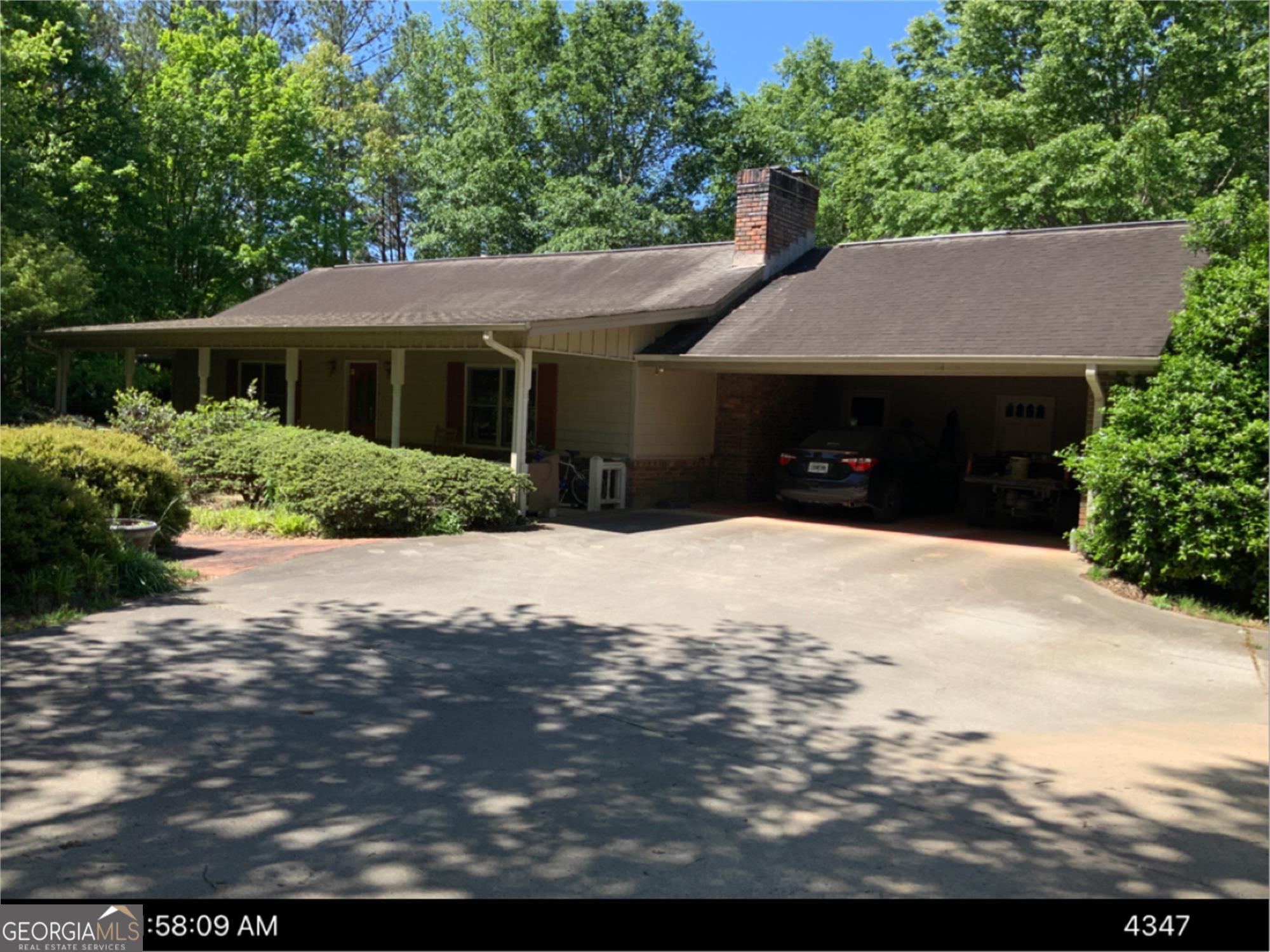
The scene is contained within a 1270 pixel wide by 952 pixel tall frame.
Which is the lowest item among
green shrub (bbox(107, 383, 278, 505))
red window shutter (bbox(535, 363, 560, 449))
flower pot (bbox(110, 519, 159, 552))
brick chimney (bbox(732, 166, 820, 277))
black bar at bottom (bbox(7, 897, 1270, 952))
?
black bar at bottom (bbox(7, 897, 1270, 952))

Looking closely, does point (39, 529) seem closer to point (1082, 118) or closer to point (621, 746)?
point (621, 746)

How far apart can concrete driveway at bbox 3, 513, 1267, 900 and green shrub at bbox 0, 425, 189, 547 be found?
169 centimetres

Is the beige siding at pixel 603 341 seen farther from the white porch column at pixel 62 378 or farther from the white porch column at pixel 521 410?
the white porch column at pixel 62 378

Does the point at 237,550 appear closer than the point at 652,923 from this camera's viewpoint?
No

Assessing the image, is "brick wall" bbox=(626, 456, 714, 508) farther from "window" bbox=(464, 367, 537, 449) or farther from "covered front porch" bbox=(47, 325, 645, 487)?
"window" bbox=(464, 367, 537, 449)

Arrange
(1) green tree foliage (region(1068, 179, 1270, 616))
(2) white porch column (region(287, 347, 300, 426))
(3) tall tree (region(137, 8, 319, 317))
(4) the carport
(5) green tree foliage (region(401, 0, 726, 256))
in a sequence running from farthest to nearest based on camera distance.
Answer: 1. (5) green tree foliage (region(401, 0, 726, 256))
2. (3) tall tree (region(137, 8, 319, 317))
3. (2) white porch column (region(287, 347, 300, 426))
4. (4) the carport
5. (1) green tree foliage (region(1068, 179, 1270, 616))

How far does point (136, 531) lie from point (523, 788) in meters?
6.46

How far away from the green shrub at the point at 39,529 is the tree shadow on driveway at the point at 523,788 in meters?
1.02

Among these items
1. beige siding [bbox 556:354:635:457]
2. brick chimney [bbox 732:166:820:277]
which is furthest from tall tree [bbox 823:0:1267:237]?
beige siding [bbox 556:354:635:457]

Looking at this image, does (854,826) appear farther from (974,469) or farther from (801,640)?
(974,469)

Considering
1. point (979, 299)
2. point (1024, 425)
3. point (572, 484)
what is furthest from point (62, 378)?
point (1024, 425)

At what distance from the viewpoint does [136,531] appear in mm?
9602

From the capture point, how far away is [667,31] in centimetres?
3409

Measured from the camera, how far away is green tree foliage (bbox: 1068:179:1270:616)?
950 cm
